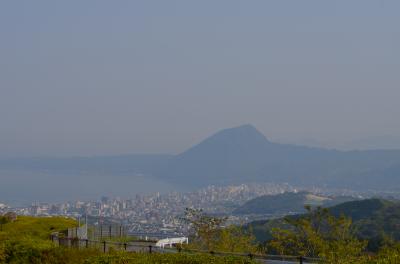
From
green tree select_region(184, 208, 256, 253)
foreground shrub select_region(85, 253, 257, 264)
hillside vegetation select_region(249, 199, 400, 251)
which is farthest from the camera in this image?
hillside vegetation select_region(249, 199, 400, 251)

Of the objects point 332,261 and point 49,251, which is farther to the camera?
point 49,251

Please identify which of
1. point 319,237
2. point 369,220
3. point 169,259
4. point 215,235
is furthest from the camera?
point 369,220

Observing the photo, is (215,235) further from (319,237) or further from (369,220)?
(369,220)

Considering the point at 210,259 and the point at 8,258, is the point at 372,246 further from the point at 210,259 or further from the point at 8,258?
the point at 210,259

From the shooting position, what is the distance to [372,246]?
63.0 metres

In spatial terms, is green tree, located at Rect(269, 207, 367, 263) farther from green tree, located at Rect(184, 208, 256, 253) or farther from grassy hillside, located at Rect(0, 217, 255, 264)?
grassy hillside, located at Rect(0, 217, 255, 264)

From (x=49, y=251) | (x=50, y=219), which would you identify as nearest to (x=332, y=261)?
(x=49, y=251)

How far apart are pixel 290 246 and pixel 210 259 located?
14.3 m

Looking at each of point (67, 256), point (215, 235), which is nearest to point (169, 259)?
point (67, 256)

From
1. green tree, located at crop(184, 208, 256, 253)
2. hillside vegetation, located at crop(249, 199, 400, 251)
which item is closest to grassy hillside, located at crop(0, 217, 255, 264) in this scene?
green tree, located at crop(184, 208, 256, 253)

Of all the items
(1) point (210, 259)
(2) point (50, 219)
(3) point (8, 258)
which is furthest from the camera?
(2) point (50, 219)

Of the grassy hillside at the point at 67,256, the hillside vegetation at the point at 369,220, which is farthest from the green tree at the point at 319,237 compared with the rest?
the hillside vegetation at the point at 369,220

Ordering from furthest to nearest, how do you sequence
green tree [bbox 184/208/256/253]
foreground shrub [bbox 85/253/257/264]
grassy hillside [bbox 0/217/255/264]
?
green tree [bbox 184/208/256/253] → grassy hillside [bbox 0/217/255/264] → foreground shrub [bbox 85/253/257/264]

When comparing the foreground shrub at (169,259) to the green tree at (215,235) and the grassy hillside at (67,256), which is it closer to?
the grassy hillside at (67,256)
